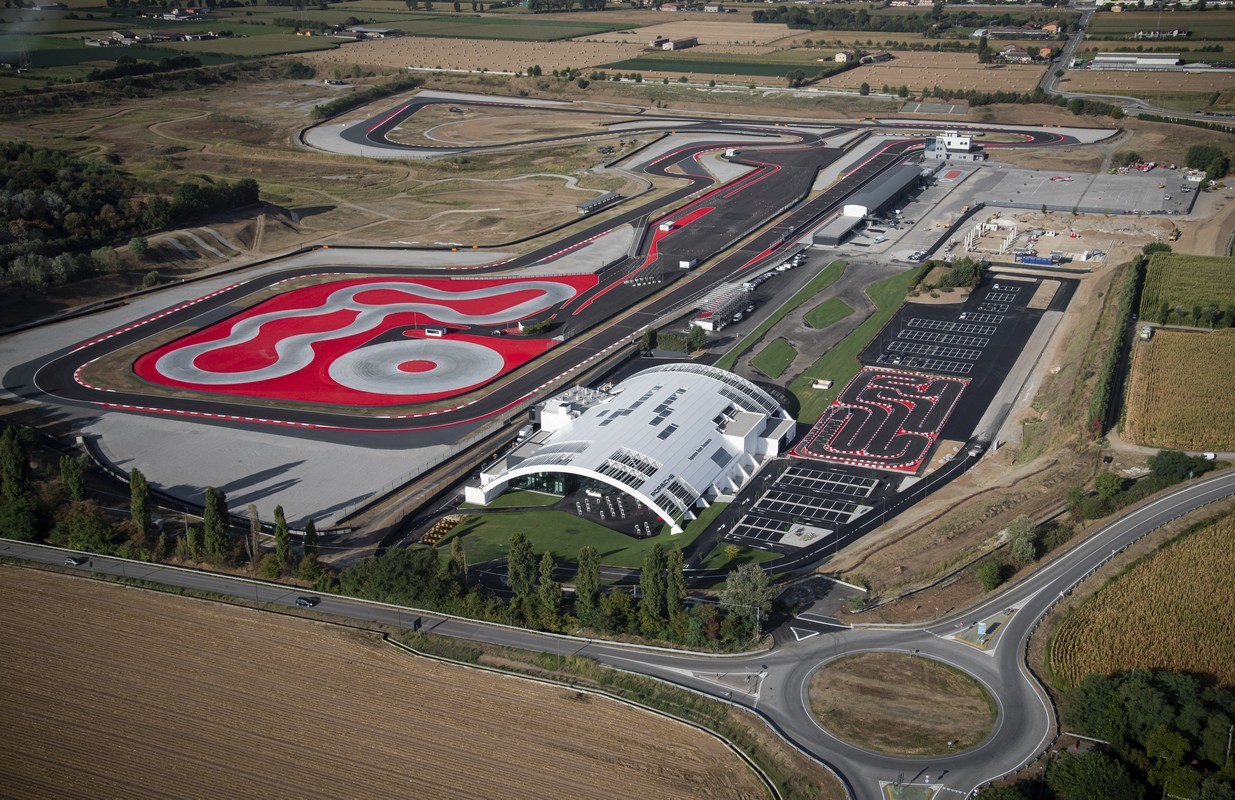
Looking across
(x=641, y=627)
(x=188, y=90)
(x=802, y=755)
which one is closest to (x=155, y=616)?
(x=641, y=627)

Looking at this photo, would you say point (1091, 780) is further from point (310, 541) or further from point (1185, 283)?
point (1185, 283)

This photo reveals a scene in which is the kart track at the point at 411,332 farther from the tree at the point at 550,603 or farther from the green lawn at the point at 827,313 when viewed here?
the tree at the point at 550,603

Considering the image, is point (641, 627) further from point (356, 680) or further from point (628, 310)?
point (628, 310)

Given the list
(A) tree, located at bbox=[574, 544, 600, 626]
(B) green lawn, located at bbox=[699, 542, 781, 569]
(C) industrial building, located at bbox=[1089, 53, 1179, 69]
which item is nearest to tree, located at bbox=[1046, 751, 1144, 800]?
(B) green lawn, located at bbox=[699, 542, 781, 569]

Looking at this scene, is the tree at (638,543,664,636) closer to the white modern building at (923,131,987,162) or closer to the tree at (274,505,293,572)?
the tree at (274,505,293,572)

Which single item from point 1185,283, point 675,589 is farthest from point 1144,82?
point 675,589

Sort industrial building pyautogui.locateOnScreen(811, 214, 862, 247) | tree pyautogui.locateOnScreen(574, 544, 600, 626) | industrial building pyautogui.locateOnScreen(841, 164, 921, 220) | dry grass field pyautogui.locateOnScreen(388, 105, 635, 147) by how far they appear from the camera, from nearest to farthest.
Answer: tree pyautogui.locateOnScreen(574, 544, 600, 626) < industrial building pyautogui.locateOnScreen(811, 214, 862, 247) < industrial building pyautogui.locateOnScreen(841, 164, 921, 220) < dry grass field pyautogui.locateOnScreen(388, 105, 635, 147)
